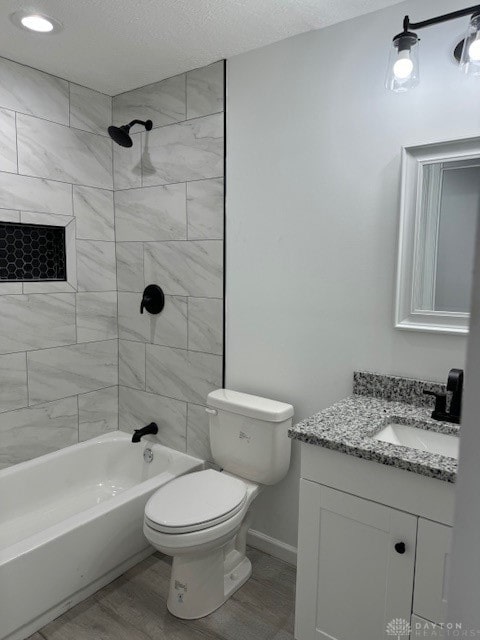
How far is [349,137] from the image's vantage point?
6.53ft

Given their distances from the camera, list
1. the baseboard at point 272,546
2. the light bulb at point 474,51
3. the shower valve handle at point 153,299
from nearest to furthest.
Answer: the light bulb at point 474,51
the baseboard at point 272,546
the shower valve handle at point 153,299

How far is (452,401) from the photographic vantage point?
1646 millimetres

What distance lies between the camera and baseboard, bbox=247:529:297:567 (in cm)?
235

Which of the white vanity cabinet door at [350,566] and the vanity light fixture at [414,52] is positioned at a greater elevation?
the vanity light fixture at [414,52]

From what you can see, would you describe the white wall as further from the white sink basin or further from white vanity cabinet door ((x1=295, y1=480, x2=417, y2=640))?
white vanity cabinet door ((x1=295, y1=480, x2=417, y2=640))

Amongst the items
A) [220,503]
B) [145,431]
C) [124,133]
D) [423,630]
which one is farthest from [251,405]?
[124,133]

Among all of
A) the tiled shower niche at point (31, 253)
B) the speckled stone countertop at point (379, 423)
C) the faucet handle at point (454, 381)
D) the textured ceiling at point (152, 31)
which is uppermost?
the textured ceiling at point (152, 31)

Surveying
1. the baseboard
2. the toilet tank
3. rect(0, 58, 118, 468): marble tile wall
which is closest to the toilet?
the toilet tank

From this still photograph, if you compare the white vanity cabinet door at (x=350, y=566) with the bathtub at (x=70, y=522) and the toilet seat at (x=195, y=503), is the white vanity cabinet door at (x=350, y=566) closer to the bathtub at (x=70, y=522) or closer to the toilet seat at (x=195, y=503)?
the toilet seat at (x=195, y=503)

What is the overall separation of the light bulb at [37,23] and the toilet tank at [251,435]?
6.07 feet

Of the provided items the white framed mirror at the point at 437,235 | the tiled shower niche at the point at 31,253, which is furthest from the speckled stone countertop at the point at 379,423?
the tiled shower niche at the point at 31,253

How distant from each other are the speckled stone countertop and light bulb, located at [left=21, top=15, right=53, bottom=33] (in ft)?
6.55

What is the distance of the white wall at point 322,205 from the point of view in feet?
6.00

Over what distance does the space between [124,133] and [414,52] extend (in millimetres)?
1527
